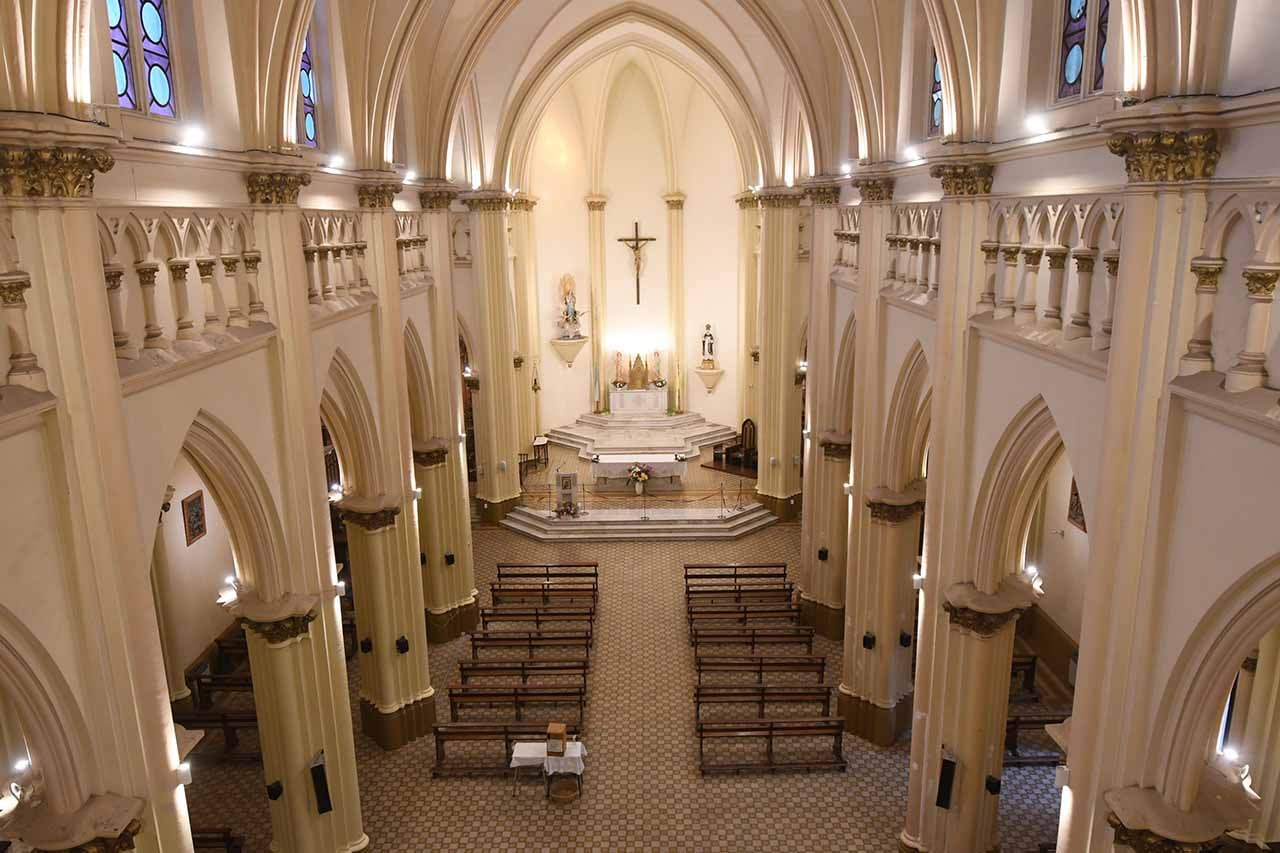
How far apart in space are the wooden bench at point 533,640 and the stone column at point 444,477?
153 centimetres

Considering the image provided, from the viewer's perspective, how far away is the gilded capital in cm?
1335

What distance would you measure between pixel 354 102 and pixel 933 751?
39.5 ft

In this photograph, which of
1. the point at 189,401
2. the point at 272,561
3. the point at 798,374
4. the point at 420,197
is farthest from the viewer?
the point at 798,374

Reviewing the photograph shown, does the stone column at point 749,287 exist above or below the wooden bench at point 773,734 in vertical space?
above

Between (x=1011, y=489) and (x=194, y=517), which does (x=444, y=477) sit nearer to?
(x=194, y=517)

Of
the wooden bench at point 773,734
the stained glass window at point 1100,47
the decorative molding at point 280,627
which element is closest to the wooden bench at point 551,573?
the wooden bench at point 773,734

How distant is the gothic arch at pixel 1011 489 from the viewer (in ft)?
29.2

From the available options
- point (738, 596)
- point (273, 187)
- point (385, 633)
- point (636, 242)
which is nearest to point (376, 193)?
point (273, 187)

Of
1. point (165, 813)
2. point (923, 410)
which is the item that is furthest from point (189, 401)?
point (923, 410)

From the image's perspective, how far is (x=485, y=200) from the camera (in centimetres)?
2216

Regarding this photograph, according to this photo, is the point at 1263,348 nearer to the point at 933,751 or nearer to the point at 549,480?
the point at 933,751

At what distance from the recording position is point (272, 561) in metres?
10.2

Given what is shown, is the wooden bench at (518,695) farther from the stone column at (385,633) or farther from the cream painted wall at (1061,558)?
the cream painted wall at (1061,558)

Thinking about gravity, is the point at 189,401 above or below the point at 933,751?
above
